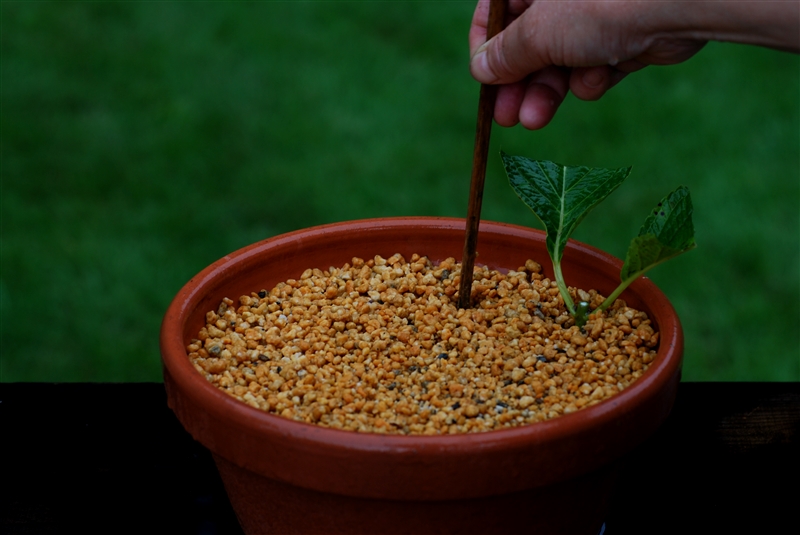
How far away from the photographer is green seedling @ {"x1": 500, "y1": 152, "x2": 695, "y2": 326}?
4.02 feet

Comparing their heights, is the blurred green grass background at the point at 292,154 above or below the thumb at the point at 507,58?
below

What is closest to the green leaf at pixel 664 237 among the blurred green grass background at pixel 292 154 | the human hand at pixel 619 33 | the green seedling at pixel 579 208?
the green seedling at pixel 579 208

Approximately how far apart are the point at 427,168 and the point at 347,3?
1.12 metres

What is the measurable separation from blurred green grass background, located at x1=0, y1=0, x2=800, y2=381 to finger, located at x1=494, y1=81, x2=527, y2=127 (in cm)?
134

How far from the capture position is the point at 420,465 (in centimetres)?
91

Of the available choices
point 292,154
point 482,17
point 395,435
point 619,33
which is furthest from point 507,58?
point 292,154

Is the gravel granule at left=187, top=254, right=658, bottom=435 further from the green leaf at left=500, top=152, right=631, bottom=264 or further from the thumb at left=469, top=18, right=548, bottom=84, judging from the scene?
the thumb at left=469, top=18, right=548, bottom=84

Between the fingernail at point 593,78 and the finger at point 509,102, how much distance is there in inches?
A: 3.8

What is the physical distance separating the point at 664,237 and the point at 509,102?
0.35m

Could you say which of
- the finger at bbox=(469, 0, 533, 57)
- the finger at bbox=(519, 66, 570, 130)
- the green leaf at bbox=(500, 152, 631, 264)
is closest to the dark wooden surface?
the green leaf at bbox=(500, 152, 631, 264)

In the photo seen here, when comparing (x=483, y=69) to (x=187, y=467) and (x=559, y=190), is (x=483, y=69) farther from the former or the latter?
(x=187, y=467)

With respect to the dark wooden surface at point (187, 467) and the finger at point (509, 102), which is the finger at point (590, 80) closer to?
the finger at point (509, 102)

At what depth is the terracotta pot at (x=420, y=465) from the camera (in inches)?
36.1

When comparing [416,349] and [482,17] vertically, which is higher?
[482,17]
